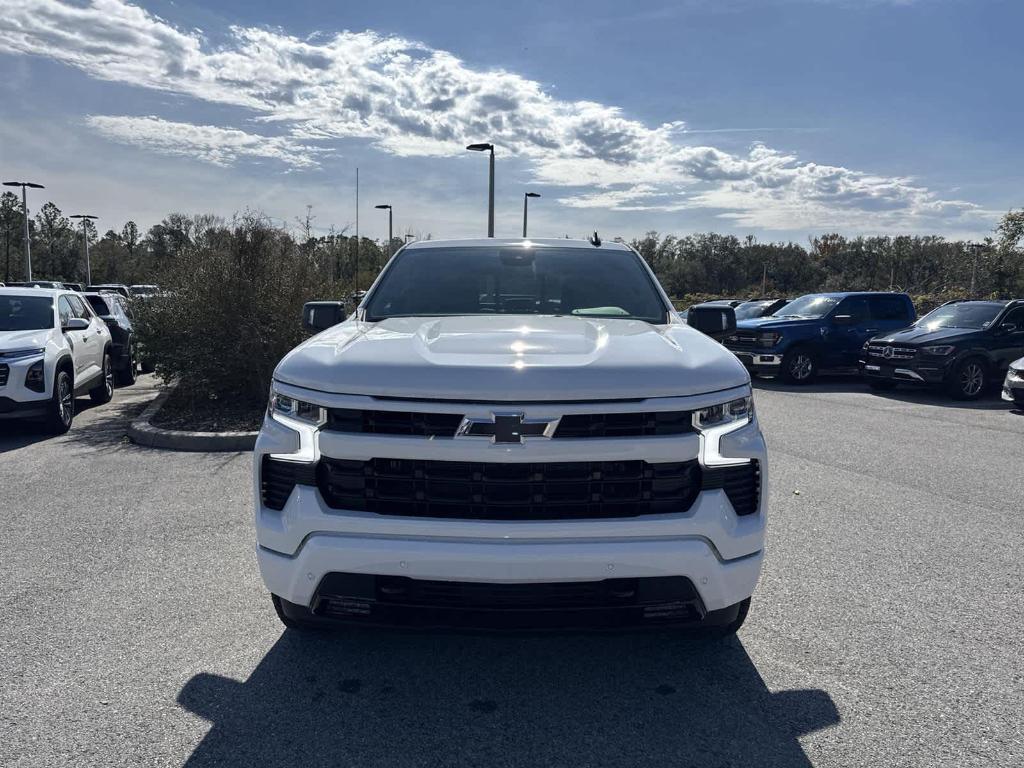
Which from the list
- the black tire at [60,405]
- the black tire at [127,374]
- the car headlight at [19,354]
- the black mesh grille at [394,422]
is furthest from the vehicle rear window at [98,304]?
the black mesh grille at [394,422]

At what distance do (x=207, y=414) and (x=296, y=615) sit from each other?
24.2 feet

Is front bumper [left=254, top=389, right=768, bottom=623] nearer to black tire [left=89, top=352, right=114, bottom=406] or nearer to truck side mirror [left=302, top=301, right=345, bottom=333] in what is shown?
Result: truck side mirror [left=302, top=301, right=345, bottom=333]

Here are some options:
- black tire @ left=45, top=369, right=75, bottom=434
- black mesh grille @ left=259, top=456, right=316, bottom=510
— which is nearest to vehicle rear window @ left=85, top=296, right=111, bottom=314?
black tire @ left=45, top=369, right=75, bottom=434

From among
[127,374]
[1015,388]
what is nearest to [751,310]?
[1015,388]

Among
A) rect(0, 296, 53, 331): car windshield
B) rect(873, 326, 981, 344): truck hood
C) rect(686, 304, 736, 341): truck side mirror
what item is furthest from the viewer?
rect(873, 326, 981, 344): truck hood

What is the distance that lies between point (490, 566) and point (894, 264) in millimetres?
75559

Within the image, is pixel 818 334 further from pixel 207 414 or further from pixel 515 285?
pixel 515 285

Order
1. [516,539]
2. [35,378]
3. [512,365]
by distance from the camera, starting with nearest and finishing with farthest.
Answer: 1. [516,539]
2. [512,365]
3. [35,378]

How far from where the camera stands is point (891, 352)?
558 inches

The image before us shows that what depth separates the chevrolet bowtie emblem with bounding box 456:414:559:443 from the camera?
2818 millimetres

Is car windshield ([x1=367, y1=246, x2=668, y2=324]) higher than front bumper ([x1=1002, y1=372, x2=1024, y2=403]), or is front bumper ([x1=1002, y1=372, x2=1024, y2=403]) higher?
car windshield ([x1=367, y1=246, x2=668, y2=324])

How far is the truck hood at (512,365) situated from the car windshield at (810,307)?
46.1 feet

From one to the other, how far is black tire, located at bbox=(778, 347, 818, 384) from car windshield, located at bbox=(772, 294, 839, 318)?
3.34 ft

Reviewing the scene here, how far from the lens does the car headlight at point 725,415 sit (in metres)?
2.95
